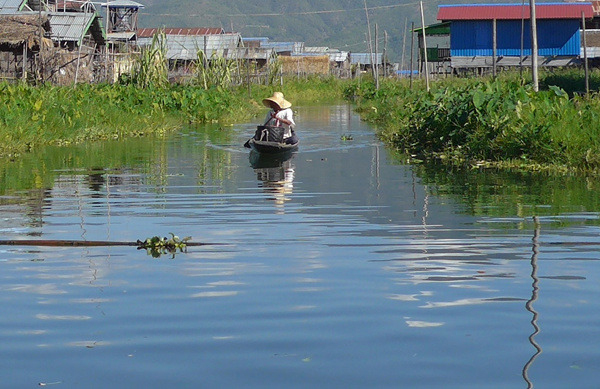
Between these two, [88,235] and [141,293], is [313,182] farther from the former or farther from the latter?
[141,293]

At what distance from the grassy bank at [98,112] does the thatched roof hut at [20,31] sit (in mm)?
3653

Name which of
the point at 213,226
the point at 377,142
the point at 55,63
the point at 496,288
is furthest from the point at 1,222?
the point at 55,63

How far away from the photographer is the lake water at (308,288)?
477cm

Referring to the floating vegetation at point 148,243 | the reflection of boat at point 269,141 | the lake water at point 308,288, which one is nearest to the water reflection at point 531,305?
the lake water at point 308,288

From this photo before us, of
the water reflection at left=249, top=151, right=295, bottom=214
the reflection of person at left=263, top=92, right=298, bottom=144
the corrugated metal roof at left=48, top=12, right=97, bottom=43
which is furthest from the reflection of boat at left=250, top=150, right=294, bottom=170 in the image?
the corrugated metal roof at left=48, top=12, right=97, bottom=43

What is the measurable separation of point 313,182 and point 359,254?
6.60 m

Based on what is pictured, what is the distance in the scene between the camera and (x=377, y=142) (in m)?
22.5

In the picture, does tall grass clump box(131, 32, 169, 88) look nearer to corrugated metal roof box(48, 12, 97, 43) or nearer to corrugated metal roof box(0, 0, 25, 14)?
corrugated metal roof box(48, 12, 97, 43)

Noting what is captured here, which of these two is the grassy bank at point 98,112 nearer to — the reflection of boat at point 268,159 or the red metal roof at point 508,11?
→ the reflection of boat at point 268,159

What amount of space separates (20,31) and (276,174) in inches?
686

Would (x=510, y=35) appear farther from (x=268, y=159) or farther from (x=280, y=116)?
(x=268, y=159)

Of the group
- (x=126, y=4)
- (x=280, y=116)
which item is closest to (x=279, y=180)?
(x=280, y=116)

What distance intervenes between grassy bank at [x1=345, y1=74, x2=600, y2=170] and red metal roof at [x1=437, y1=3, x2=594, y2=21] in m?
29.3

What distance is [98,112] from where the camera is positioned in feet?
76.5
